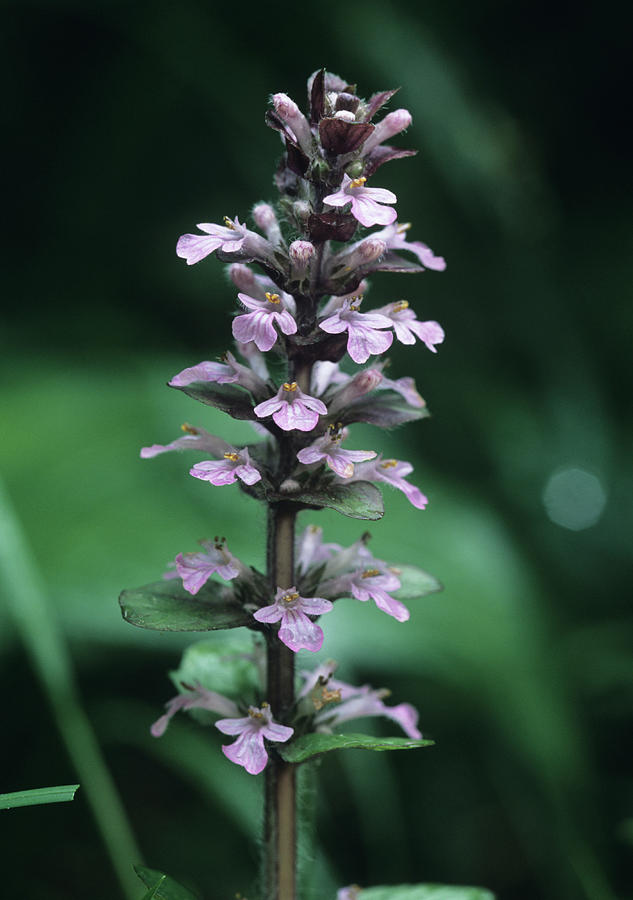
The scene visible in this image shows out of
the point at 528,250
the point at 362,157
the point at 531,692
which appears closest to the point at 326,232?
the point at 362,157

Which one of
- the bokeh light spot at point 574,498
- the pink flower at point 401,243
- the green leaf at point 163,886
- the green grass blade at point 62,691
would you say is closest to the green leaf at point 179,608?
the green leaf at point 163,886

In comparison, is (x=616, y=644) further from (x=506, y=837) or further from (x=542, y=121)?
(x=542, y=121)

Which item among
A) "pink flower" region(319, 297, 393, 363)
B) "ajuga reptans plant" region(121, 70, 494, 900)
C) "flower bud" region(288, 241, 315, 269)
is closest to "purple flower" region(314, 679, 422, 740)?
"ajuga reptans plant" region(121, 70, 494, 900)

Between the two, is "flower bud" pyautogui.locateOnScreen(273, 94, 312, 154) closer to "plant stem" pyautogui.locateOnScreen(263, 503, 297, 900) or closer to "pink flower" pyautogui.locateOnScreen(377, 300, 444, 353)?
"pink flower" pyautogui.locateOnScreen(377, 300, 444, 353)

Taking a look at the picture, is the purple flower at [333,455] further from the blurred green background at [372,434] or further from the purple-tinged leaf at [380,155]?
the blurred green background at [372,434]

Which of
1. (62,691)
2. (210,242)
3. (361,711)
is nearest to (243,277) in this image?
(210,242)

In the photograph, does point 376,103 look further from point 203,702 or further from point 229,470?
point 203,702
